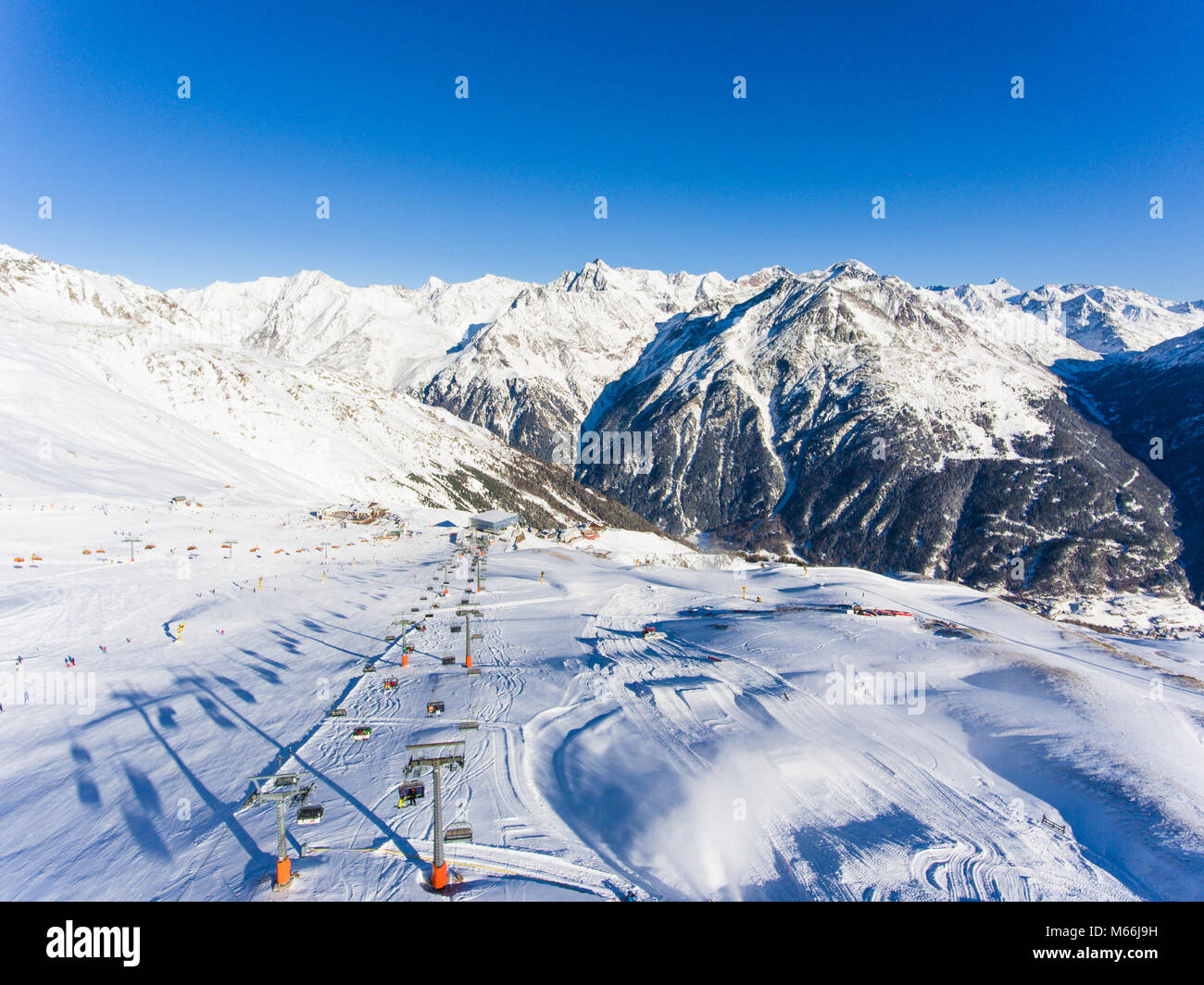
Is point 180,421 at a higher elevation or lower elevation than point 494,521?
higher

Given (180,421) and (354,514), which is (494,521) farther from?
(180,421)

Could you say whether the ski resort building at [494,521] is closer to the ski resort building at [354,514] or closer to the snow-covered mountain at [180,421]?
the ski resort building at [354,514]

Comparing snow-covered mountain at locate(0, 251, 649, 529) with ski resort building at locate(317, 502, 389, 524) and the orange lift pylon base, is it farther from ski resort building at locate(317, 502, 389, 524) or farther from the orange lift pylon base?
the orange lift pylon base

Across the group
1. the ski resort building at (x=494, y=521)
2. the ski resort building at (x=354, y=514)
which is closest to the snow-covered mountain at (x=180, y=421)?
the ski resort building at (x=354, y=514)

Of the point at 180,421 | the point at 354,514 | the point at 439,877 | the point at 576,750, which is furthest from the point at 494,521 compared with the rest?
the point at 439,877

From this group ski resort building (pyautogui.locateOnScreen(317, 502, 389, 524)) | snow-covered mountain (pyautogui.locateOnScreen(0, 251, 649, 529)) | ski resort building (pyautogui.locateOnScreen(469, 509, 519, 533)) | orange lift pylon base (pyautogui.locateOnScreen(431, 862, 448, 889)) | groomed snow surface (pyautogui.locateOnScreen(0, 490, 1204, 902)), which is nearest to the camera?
orange lift pylon base (pyautogui.locateOnScreen(431, 862, 448, 889))

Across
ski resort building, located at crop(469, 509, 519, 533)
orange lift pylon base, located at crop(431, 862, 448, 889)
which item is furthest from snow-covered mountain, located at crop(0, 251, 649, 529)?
orange lift pylon base, located at crop(431, 862, 448, 889)

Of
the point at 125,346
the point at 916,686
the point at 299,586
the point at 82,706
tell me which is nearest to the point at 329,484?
the point at 125,346

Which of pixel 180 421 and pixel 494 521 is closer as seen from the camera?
pixel 494 521
